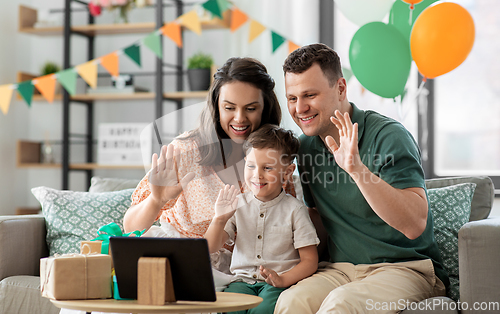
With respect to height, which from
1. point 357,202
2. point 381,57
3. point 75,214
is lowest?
point 75,214

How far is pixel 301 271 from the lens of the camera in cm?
142

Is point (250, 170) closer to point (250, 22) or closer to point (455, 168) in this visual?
point (250, 22)

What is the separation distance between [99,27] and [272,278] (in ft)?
8.36

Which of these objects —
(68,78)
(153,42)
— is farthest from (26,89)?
(153,42)

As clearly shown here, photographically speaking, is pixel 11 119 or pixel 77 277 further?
pixel 11 119

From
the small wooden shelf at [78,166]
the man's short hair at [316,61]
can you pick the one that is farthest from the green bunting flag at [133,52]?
the man's short hair at [316,61]

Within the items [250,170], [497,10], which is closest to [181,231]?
[250,170]

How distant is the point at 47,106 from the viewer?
357 centimetres

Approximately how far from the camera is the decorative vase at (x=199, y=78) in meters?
3.04

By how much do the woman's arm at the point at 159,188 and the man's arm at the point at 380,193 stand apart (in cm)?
42

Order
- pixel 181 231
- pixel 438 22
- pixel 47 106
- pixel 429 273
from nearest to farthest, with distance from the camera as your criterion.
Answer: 1. pixel 429 273
2. pixel 181 231
3. pixel 438 22
4. pixel 47 106

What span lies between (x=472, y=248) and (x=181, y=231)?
2.86ft

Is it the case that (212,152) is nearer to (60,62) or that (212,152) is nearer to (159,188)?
(159,188)

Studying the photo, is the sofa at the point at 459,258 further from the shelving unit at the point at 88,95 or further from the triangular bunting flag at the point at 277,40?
the triangular bunting flag at the point at 277,40
